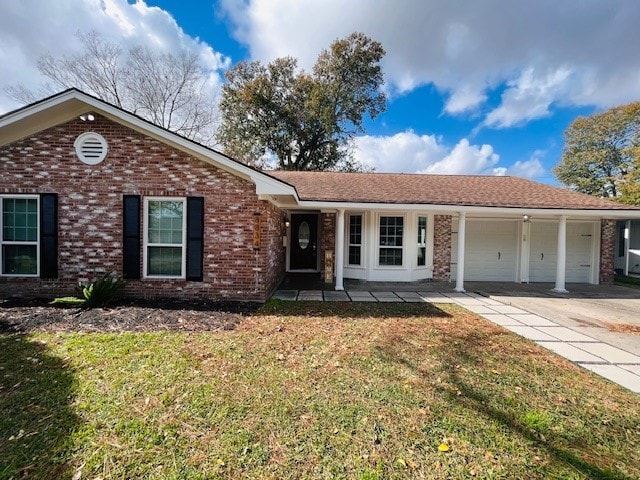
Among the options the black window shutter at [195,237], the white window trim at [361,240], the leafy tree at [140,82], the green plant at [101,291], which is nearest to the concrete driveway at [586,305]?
the white window trim at [361,240]

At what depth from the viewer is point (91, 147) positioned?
671cm

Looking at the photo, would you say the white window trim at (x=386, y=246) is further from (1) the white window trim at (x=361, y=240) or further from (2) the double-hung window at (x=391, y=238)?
(1) the white window trim at (x=361, y=240)

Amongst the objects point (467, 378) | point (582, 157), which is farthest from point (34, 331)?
point (582, 157)

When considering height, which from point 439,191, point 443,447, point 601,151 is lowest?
point 443,447

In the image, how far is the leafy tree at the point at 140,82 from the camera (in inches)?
704

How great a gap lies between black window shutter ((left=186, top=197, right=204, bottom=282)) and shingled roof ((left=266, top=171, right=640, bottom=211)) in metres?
2.97

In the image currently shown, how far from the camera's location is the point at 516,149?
19.8 metres

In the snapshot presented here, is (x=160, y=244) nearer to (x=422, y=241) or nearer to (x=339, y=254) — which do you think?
(x=339, y=254)

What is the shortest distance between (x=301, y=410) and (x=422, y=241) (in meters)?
8.52

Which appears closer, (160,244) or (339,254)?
(160,244)

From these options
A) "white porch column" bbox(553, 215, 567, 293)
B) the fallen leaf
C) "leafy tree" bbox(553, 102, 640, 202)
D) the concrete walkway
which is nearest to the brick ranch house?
the concrete walkway

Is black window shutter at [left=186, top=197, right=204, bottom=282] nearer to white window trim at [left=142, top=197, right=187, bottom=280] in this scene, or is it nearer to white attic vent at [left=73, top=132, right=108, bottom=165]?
white window trim at [left=142, top=197, right=187, bottom=280]

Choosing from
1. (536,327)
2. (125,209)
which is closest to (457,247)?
(536,327)

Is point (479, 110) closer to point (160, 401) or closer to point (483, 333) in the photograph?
point (483, 333)
